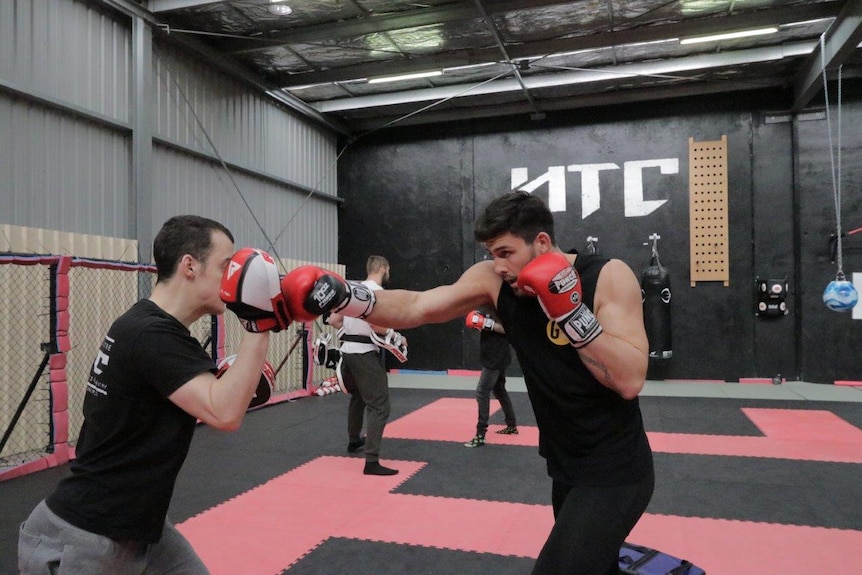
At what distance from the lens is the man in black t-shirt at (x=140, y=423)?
1.49m

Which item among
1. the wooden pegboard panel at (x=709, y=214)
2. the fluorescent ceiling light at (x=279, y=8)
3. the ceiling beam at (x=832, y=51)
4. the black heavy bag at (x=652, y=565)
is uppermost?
the fluorescent ceiling light at (x=279, y=8)

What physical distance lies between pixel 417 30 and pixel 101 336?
16.4 feet

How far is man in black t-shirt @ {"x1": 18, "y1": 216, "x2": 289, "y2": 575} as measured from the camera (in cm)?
149

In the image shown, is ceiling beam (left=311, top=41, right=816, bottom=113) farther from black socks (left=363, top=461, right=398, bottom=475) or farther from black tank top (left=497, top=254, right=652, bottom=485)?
black tank top (left=497, top=254, right=652, bottom=485)

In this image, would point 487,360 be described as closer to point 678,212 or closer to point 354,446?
point 354,446

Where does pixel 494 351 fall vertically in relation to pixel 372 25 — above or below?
below

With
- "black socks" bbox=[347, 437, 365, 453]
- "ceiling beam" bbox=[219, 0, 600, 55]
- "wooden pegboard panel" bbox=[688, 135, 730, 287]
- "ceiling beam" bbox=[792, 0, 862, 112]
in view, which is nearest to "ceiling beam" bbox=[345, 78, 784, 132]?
"ceiling beam" bbox=[792, 0, 862, 112]

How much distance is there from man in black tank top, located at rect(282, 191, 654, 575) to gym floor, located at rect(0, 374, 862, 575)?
4.29 feet

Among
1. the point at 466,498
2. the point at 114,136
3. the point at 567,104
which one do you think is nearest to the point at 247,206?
the point at 114,136

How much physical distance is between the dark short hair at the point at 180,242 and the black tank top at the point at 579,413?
963 mm

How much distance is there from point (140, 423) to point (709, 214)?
934 centimetres

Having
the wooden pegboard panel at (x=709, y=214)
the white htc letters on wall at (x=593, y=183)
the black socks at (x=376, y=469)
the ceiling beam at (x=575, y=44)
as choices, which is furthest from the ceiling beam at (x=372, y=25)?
the black socks at (x=376, y=469)

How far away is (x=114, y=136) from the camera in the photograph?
6.54m

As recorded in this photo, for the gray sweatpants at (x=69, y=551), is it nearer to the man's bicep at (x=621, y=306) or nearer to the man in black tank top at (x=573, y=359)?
the man in black tank top at (x=573, y=359)
